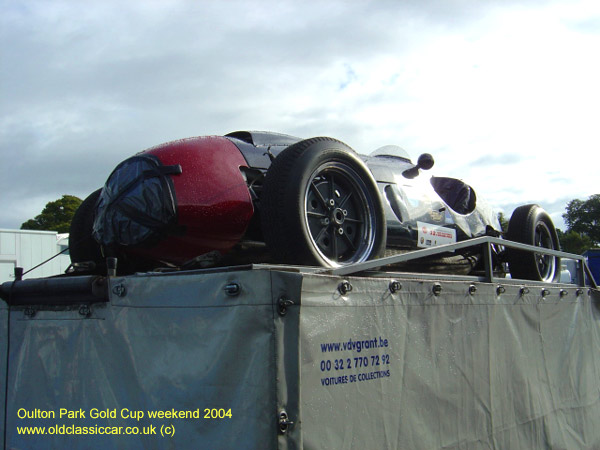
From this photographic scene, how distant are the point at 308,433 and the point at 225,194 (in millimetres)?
1593

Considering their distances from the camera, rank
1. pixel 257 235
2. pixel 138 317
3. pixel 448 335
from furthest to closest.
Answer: pixel 257 235
pixel 448 335
pixel 138 317

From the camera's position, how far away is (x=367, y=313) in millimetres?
2523

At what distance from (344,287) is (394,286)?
390 mm

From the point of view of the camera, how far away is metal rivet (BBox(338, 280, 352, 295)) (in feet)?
7.88

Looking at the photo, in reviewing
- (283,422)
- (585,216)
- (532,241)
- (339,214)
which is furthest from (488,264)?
(585,216)

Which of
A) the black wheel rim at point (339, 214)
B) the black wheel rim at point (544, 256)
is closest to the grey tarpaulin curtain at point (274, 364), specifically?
the black wheel rim at point (339, 214)

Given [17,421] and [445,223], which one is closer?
[17,421]

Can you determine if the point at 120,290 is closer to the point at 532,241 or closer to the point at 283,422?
the point at 283,422

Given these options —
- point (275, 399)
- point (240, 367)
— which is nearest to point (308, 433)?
point (275, 399)

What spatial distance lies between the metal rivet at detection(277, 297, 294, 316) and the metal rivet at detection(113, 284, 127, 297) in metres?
0.73

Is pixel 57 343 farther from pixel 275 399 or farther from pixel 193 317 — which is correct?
pixel 275 399

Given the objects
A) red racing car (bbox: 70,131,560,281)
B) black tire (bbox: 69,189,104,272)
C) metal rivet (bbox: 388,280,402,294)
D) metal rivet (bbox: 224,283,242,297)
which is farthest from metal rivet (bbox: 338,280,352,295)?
black tire (bbox: 69,189,104,272)

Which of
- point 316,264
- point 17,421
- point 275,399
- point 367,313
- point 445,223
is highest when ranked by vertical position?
point 445,223

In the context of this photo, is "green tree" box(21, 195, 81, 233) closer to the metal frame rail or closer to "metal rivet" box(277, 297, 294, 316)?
the metal frame rail
